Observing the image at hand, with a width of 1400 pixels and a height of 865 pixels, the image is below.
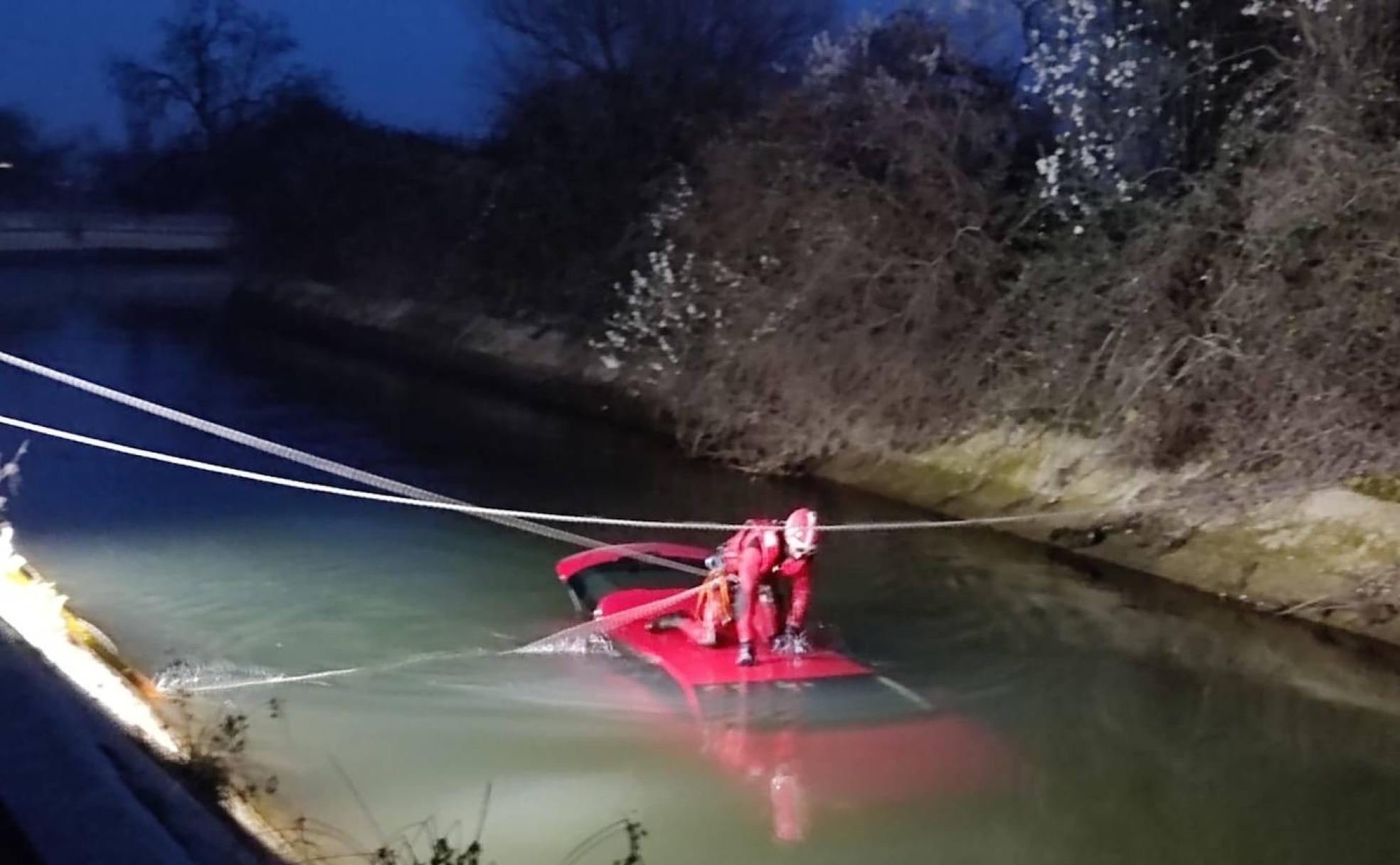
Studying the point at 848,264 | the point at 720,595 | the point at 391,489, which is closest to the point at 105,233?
the point at 848,264

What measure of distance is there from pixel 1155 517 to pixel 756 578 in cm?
→ 515

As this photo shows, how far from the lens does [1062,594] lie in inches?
440

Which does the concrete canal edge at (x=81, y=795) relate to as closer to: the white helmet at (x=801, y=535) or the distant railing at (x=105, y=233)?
the white helmet at (x=801, y=535)

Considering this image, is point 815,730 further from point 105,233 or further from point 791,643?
point 105,233

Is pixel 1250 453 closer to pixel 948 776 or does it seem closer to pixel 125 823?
pixel 948 776

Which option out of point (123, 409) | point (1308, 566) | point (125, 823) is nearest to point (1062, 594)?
point (1308, 566)

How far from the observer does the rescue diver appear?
315 inches

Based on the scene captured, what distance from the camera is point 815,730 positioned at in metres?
7.80

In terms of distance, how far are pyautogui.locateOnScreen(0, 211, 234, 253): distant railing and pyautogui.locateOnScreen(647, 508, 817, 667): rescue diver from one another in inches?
1499

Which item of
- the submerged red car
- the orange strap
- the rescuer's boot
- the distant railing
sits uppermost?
the distant railing

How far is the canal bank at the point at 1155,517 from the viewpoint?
1025 cm

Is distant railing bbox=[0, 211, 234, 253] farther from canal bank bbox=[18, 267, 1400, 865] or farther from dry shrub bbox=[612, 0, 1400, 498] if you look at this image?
canal bank bbox=[18, 267, 1400, 865]

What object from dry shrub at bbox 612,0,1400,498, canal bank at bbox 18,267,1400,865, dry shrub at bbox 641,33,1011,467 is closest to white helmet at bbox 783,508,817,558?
canal bank at bbox 18,267,1400,865

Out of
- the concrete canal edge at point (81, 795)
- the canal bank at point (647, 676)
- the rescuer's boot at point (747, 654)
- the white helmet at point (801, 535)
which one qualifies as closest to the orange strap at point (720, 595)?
the rescuer's boot at point (747, 654)
